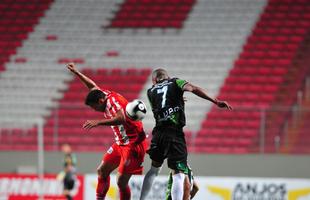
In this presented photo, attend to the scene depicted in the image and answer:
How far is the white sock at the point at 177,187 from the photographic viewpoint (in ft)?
33.3

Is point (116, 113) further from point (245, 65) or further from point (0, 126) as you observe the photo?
point (245, 65)

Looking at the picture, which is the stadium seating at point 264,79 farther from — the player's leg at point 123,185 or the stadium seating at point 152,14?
the player's leg at point 123,185

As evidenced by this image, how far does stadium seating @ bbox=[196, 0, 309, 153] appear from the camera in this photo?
732 inches

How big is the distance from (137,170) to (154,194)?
4856mm

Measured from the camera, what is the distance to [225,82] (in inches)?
857

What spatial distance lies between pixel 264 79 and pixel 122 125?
11335 millimetres

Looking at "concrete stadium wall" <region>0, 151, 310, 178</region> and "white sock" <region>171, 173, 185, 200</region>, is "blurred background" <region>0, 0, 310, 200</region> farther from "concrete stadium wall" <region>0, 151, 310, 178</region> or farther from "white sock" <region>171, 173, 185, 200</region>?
"white sock" <region>171, 173, 185, 200</region>

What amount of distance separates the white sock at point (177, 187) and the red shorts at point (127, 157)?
812mm

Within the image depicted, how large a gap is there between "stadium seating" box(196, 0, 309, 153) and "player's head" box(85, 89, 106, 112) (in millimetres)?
8172

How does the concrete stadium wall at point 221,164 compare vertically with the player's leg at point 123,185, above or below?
above

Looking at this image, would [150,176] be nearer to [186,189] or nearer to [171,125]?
Result: [186,189]

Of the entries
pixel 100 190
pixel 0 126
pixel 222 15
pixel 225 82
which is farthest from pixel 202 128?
pixel 100 190

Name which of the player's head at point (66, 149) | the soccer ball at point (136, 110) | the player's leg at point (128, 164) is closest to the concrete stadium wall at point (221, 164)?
the player's head at point (66, 149)

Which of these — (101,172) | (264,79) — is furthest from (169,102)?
(264,79)
